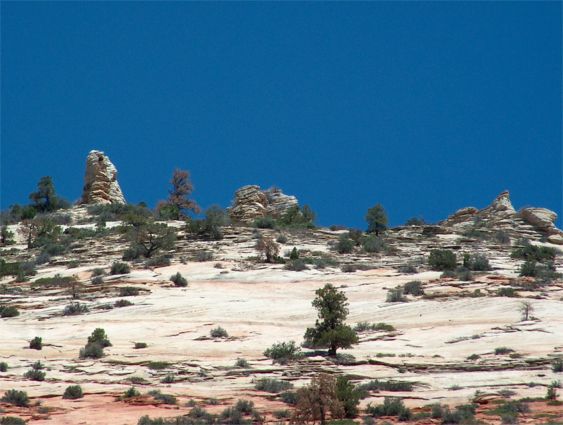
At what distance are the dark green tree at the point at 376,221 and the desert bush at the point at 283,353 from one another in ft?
90.9

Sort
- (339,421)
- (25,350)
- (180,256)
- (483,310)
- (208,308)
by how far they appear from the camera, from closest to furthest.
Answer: (339,421), (25,350), (483,310), (208,308), (180,256)

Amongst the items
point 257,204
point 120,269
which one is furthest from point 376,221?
point 120,269

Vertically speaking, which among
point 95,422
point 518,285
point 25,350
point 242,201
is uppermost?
point 242,201

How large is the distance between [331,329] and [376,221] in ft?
88.3

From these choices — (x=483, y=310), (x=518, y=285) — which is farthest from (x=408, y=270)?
(x=483, y=310)

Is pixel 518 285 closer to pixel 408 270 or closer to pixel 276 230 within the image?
pixel 408 270

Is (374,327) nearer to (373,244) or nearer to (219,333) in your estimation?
(219,333)

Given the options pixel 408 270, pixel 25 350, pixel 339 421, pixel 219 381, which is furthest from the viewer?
pixel 408 270

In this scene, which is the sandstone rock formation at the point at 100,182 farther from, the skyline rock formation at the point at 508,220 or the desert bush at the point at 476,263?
the desert bush at the point at 476,263

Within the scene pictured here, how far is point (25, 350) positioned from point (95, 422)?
905cm

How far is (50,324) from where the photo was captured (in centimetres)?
3102

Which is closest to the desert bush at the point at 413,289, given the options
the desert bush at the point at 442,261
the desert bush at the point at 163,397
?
the desert bush at the point at 442,261

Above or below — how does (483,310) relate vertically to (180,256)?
below

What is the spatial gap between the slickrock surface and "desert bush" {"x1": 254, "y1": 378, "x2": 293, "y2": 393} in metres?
0.44
